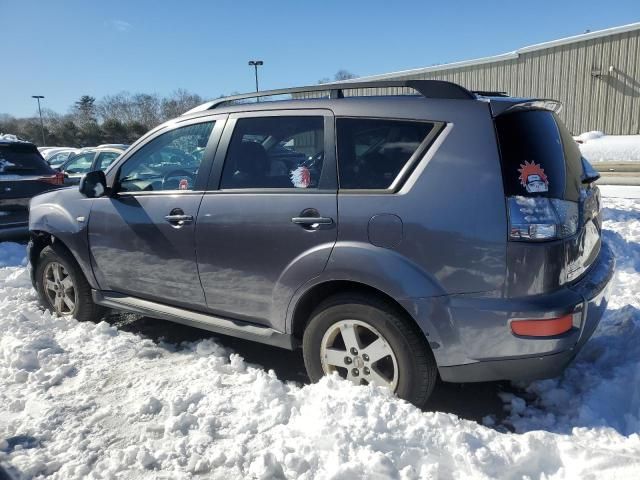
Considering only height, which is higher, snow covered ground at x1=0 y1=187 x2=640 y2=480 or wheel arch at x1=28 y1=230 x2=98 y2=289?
wheel arch at x1=28 y1=230 x2=98 y2=289

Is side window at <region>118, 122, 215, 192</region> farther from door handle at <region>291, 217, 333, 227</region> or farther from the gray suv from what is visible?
door handle at <region>291, 217, 333, 227</region>

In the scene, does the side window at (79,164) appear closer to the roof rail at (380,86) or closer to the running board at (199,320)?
the running board at (199,320)

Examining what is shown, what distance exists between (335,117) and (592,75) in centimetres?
2516

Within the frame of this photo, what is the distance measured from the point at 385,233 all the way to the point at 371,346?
66cm

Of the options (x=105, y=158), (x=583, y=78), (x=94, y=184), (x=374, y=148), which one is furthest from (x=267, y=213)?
(x=583, y=78)

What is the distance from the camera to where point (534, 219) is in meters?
2.46

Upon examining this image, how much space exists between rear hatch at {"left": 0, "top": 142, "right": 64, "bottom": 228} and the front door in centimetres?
424

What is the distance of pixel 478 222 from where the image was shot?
252 cm

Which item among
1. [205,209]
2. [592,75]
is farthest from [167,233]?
[592,75]

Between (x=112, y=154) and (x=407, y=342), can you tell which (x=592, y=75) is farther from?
(x=407, y=342)

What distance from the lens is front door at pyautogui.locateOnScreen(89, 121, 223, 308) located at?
11.7 ft

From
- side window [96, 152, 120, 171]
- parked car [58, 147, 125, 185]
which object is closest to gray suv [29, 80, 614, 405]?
parked car [58, 147, 125, 185]

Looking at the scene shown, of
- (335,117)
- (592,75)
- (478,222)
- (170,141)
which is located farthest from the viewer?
(592,75)

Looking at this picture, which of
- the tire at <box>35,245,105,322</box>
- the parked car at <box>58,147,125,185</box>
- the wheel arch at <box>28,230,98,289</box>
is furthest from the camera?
the parked car at <box>58,147,125,185</box>
